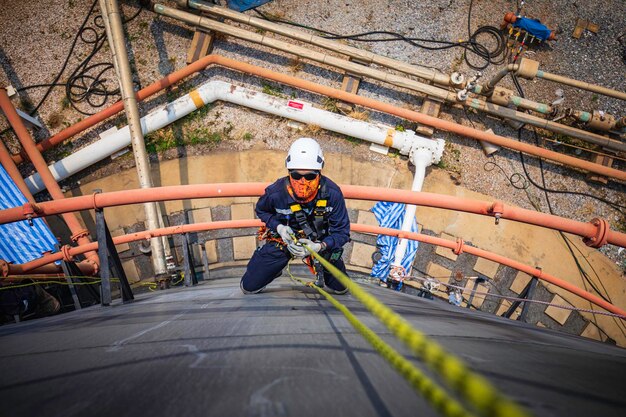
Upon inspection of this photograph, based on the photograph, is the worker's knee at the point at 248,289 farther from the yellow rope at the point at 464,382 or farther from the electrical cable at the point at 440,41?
the electrical cable at the point at 440,41

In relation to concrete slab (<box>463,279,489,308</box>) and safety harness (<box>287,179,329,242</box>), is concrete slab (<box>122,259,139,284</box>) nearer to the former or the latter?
safety harness (<box>287,179,329,242</box>)

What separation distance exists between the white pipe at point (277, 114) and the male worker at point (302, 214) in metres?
4.17

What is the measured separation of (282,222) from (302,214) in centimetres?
36

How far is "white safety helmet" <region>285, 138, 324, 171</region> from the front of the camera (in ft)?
11.1

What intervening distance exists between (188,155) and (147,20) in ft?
12.3

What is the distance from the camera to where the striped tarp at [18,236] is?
5859 mm

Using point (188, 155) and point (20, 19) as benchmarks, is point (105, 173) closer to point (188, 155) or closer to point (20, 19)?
point (188, 155)

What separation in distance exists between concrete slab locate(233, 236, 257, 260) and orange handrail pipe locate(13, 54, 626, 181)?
12.4 ft

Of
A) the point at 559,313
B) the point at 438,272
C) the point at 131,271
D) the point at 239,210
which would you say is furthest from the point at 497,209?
the point at 131,271

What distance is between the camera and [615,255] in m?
7.40

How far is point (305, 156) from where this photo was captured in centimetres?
338

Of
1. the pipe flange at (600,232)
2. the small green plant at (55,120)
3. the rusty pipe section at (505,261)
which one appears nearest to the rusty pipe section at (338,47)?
the small green plant at (55,120)

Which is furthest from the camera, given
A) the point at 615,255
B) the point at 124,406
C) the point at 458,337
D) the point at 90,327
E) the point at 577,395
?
the point at 615,255

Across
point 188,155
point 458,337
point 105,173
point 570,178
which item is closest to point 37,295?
point 105,173
